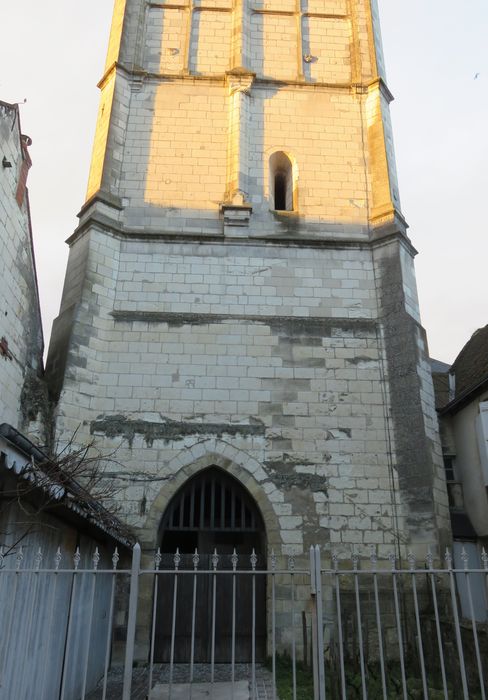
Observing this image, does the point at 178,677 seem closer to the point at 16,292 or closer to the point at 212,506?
the point at 212,506

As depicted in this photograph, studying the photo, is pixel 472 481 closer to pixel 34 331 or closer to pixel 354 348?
pixel 354 348

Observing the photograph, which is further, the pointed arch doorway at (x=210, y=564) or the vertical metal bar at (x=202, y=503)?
the vertical metal bar at (x=202, y=503)

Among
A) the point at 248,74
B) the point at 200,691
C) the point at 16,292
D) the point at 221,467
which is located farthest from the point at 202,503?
the point at 248,74

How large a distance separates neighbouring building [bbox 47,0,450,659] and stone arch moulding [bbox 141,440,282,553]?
28mm

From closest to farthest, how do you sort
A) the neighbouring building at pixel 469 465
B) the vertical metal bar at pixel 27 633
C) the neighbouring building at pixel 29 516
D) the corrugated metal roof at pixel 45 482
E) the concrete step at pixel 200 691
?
1. the corrugated metal roof at pixel 45 482
2. the neighbouring building at pixel 29 516
3. the vertical metal bar at pixel 27 633
4. the concrete step at pixel 200 691
5. the neighbouring building at pixel 469 465

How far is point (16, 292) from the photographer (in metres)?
8.99

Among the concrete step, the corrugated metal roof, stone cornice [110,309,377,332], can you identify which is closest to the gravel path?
the concrete step

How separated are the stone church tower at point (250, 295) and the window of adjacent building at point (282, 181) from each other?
0.15ft

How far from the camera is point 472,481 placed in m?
11.3

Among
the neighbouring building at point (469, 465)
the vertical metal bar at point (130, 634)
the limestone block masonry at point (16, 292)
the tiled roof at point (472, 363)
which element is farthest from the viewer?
the tiled roof at point (472, 363)

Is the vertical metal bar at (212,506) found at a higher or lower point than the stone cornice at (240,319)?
lower

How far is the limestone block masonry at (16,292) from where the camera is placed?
8297 mm

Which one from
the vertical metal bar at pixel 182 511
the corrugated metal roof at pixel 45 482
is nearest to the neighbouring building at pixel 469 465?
the vertical metal bar at pixel 182 511

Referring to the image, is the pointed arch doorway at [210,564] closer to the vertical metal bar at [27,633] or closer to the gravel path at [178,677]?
the gravel path at [178,677]
